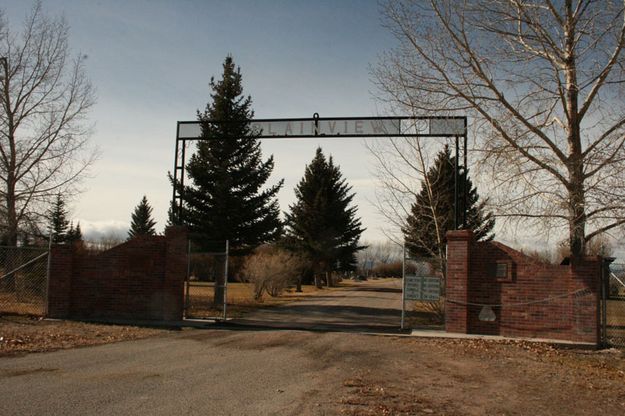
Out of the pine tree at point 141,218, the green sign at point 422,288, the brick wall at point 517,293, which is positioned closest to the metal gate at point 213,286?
the green sign at point 422,288

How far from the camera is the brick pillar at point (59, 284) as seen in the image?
14352 millimetres

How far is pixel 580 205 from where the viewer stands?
11352 mm

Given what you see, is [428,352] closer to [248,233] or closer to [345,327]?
[345,327]

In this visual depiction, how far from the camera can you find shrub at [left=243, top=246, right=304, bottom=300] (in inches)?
994

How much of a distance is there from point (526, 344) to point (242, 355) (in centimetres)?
603

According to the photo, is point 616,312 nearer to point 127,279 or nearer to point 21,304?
point 127,279

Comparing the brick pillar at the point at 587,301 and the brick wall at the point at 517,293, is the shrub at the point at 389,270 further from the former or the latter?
the brick pillar at the point at 587,301

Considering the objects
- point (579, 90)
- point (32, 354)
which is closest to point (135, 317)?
point (32, 354)

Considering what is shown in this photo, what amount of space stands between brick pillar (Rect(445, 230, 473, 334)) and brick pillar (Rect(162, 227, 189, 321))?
268 inches

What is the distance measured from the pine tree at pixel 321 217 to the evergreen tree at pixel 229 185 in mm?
19976

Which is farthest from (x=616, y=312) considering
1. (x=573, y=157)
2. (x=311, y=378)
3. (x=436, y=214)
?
(x=311, y=378)

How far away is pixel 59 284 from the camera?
47.4ft

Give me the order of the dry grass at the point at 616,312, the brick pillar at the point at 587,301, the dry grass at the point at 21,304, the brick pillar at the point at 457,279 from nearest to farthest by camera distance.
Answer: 1. the brick pillar at the point at 587,301
2. the brick pillar at the point at 457,279
3. the dry grass at the point at 21,304
4. the dry grass at the point at 616,312

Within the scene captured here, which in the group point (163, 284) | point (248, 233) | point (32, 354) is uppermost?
point (248, 233)
